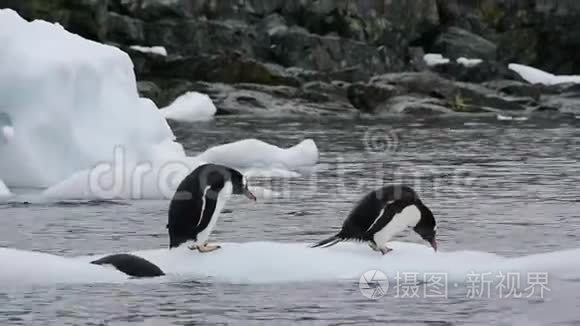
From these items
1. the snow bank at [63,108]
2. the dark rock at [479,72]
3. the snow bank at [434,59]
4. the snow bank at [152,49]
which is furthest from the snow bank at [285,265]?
the snow bank at [434,59]

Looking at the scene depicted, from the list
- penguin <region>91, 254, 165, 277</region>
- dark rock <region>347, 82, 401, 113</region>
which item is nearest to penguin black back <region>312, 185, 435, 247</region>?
penguin <region>91, 254, 165, 277</region>

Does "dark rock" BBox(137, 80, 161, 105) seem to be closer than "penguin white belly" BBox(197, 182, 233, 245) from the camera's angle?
No

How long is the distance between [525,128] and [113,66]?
1572cm

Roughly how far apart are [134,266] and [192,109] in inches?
1028

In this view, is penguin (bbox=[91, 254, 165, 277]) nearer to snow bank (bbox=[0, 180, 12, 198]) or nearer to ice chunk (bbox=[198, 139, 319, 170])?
snow bank (bbox=[0, 180, 12, 198])

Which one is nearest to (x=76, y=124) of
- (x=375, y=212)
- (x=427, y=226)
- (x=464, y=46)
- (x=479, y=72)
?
(x=427, y=226)

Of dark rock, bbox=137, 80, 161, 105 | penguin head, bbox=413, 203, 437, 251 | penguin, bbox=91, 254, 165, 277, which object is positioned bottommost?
penguin, bbox=91, 254, 165, 277

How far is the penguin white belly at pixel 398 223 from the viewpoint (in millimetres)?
10625

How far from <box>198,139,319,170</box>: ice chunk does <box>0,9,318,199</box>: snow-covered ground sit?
1.06 meters

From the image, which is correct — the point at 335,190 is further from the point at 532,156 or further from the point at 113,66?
the point at 532,156

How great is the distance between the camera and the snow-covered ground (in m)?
16.3

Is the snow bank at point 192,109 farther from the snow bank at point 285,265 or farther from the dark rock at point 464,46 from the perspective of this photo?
the snow bank at point 285,265

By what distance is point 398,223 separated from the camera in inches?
423

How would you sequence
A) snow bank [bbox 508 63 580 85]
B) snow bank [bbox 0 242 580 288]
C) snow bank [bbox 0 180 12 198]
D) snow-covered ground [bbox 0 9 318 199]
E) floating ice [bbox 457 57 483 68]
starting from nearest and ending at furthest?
snow bank [bbox 0 242 580 288], snow bank [bbox 0 180 12 198], snow-covered ground [bbox 0 9 318 199], floating ice [bbox 457 57 483 68], snow bank [bbox 508 63 580 85]
